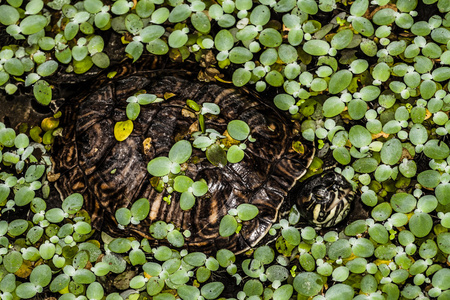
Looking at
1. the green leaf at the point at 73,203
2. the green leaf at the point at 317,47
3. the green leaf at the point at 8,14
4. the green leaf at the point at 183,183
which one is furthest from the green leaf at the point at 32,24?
the green leaf at the point at 317,47

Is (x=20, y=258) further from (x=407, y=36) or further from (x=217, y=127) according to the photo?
(x=407, y=36)

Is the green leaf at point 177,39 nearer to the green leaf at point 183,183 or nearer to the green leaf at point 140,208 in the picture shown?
the green leaf at point 183,183

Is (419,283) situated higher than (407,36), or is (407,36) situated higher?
(407,36)

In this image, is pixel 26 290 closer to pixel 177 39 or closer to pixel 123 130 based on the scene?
pixel 123 130

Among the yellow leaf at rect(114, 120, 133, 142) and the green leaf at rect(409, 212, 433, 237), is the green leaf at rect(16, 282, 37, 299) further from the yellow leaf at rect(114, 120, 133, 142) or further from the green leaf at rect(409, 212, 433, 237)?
the green leaf at rect(409, 212, 433, 237)

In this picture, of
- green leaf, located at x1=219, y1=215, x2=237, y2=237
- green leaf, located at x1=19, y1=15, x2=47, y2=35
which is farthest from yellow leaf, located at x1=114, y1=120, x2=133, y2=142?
green leaf, located at x1=19, y1=15, x2=47, y2=35

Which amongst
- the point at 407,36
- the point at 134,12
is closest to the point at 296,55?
the point at 407,36

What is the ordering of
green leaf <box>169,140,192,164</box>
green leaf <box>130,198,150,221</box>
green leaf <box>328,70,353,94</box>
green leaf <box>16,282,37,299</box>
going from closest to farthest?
green leaf <box>169,140,192,164</box>, green leaf <box>130,198,150,221</box>, green leaf <box>16,282,37,299</box>, green leaf <box>328,70,353,94</box>

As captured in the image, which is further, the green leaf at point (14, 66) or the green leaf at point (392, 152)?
the green leaf at point (14, 66)
